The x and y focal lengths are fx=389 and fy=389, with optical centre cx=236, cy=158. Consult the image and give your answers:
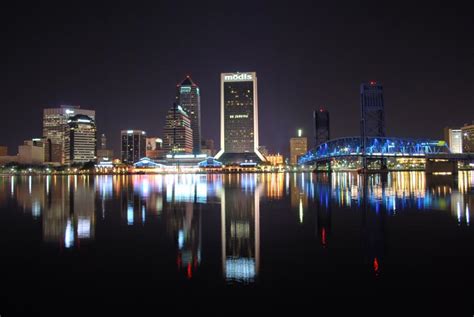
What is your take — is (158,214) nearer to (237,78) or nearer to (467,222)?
(467,222)

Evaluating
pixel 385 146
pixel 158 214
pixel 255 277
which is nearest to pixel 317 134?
pixel 385 146

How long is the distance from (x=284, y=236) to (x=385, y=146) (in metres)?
98.4

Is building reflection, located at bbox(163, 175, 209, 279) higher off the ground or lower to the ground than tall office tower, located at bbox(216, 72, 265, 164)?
lower

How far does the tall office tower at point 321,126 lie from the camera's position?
157 meters

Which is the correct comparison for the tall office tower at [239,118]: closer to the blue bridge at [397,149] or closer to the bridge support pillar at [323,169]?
the bridge support pillar at [323,169]

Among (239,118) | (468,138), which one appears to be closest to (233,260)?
(239,118)

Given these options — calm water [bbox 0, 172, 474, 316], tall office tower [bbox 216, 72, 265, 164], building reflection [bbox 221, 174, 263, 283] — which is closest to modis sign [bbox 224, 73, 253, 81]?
tall office tower [bbox 216, 72, 265, 164]

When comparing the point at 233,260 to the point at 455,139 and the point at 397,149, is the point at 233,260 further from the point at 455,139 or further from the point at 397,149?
the point at 455,139

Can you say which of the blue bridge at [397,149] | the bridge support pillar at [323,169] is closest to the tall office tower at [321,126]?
the bridge support pillar at [323,169]

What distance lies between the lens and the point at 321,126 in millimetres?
158000

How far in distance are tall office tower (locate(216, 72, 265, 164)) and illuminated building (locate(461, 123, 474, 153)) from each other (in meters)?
95.3

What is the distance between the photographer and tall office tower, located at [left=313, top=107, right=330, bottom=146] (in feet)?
516

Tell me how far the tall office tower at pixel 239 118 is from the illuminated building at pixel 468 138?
95.3 metres

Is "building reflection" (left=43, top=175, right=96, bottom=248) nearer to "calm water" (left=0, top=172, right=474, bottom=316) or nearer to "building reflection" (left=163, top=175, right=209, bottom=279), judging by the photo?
"calm water" (left=0, top=172, right=474, bottom=316)
